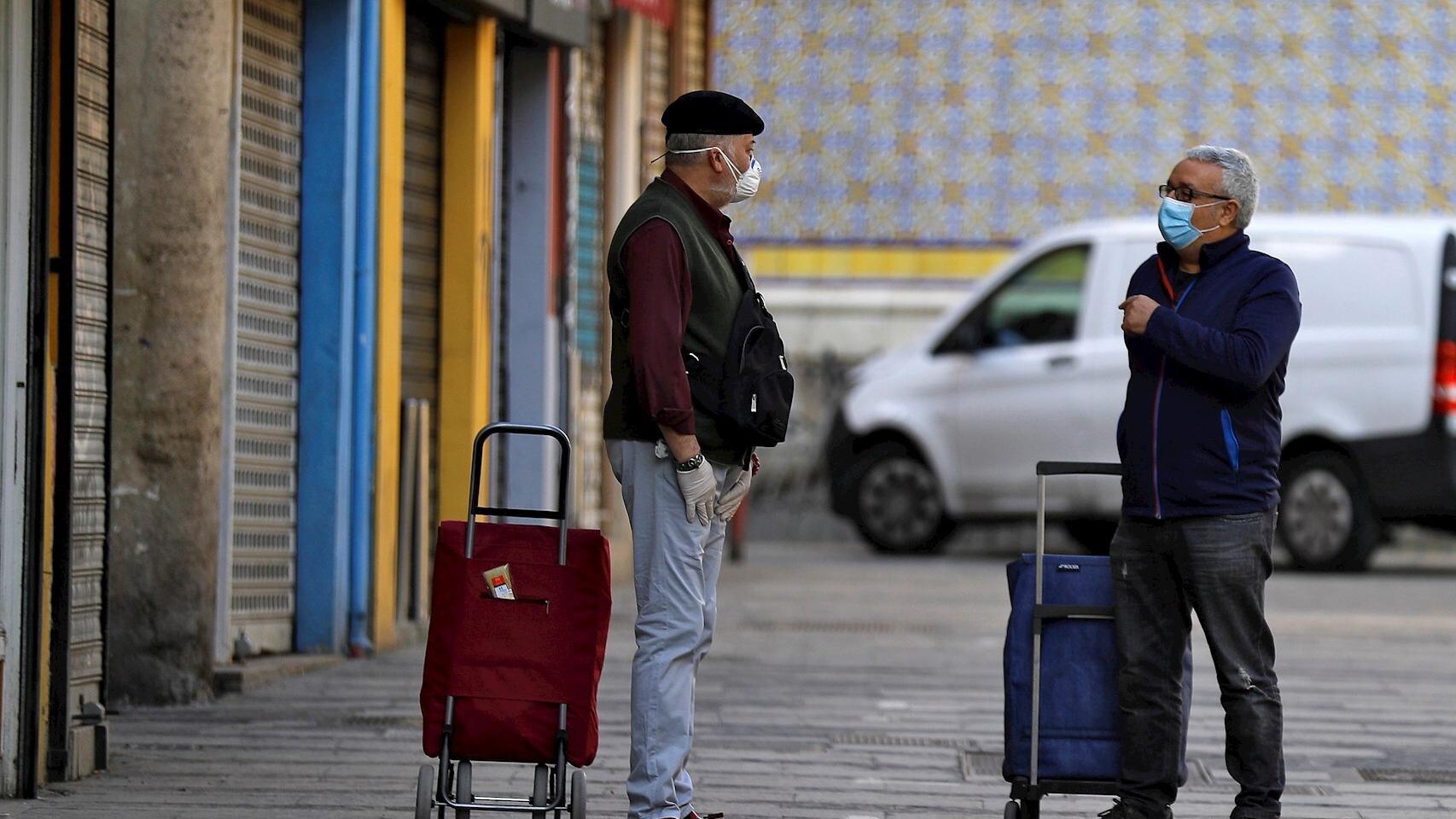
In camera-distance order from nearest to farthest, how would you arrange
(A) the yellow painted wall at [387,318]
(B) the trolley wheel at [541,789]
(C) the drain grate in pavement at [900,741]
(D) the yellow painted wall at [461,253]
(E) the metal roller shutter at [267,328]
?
(B) the trolley wheel at [541,789] → (C) the drain grate in pavement at [900,741] → (E) the metal roller shutter at [267,328] → (A) the yellow painted wall at [387,318] → (D) the yellow painted wall at [461,253]

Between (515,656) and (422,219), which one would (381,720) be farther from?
(422,219)

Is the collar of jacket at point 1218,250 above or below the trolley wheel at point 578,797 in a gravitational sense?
above

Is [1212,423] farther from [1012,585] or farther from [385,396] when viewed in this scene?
[385,396]

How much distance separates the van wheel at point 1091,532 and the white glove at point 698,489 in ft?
41.3

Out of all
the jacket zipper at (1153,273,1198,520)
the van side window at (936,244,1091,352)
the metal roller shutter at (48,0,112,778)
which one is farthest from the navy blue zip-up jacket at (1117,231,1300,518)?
the van side window at (936,244,1091,352)

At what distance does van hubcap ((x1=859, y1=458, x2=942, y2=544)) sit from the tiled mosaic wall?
157 inches

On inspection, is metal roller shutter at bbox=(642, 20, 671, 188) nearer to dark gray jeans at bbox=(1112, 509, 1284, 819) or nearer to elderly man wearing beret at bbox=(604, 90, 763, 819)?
elderly man wearing beret at bbox=(604, 90, 763, 819)

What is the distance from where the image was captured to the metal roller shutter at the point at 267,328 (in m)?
9.38

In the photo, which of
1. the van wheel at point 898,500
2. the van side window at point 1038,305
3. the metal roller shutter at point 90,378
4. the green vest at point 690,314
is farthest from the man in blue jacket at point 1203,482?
the van wheel at point 898,500

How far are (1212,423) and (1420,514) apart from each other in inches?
426

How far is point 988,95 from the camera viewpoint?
845 inches

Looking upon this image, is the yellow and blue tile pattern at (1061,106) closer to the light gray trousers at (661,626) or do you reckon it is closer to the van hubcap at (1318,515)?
the van hubcap at (1318,515)

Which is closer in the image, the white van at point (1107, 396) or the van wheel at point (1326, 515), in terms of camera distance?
the white van at point (1107, 396)

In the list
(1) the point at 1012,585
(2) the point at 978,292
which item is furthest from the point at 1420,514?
(1) the point at 1012,585
